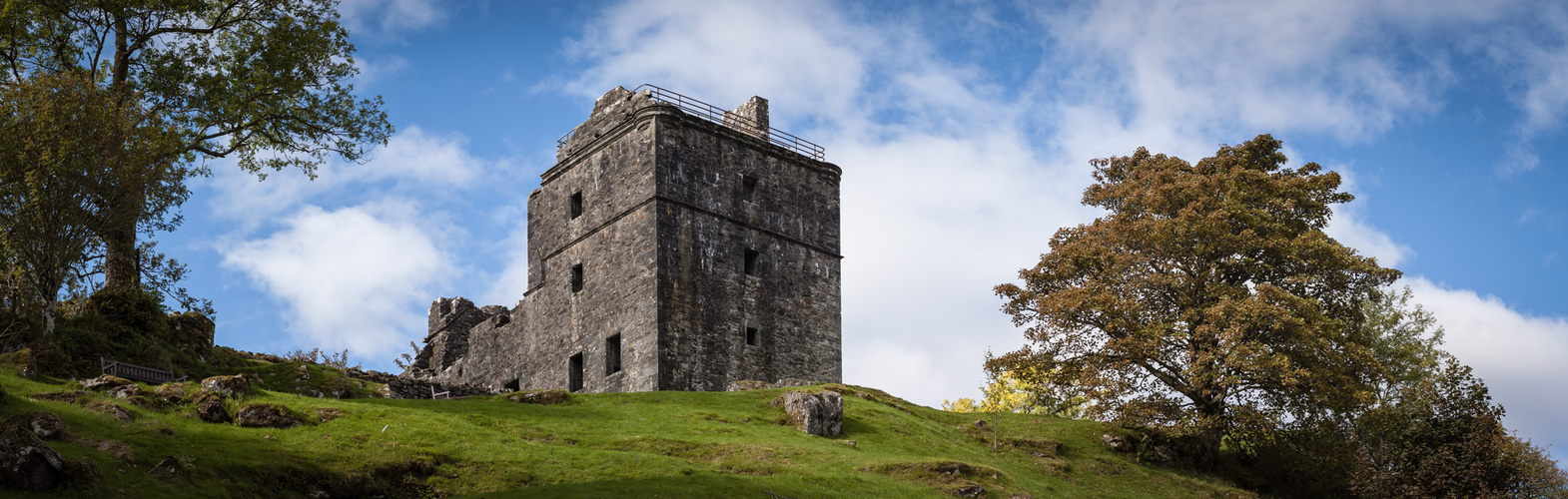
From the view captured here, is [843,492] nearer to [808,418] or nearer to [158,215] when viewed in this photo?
[808,418]

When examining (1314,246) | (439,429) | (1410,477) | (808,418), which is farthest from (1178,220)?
(439,429)

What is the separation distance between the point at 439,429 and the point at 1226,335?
70.9ft

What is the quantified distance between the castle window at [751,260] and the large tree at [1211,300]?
8576mm

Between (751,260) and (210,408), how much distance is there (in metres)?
21.9

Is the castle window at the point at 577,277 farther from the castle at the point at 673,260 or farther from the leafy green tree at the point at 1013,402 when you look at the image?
the leafy green tree at the point at 1013,402

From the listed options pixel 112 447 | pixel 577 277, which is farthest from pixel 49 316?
pixel 577 277

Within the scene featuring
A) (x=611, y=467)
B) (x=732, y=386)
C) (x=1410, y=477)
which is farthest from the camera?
(x=732, y=386)

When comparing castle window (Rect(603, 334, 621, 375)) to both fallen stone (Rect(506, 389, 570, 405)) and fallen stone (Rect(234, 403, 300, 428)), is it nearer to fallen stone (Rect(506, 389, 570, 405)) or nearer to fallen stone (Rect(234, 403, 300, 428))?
fallen stone (Rect(506, 389, 570, 405))

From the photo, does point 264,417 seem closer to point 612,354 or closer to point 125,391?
point 125,391

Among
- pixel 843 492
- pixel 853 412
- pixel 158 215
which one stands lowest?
pixel 843 492

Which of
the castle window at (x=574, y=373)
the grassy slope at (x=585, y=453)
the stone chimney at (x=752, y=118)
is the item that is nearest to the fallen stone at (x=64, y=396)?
the grassy slope at (x=585, y=453)

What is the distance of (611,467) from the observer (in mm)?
29406

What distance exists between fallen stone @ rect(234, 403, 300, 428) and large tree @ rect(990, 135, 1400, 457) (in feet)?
71.0

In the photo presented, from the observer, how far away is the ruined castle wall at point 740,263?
148ft
